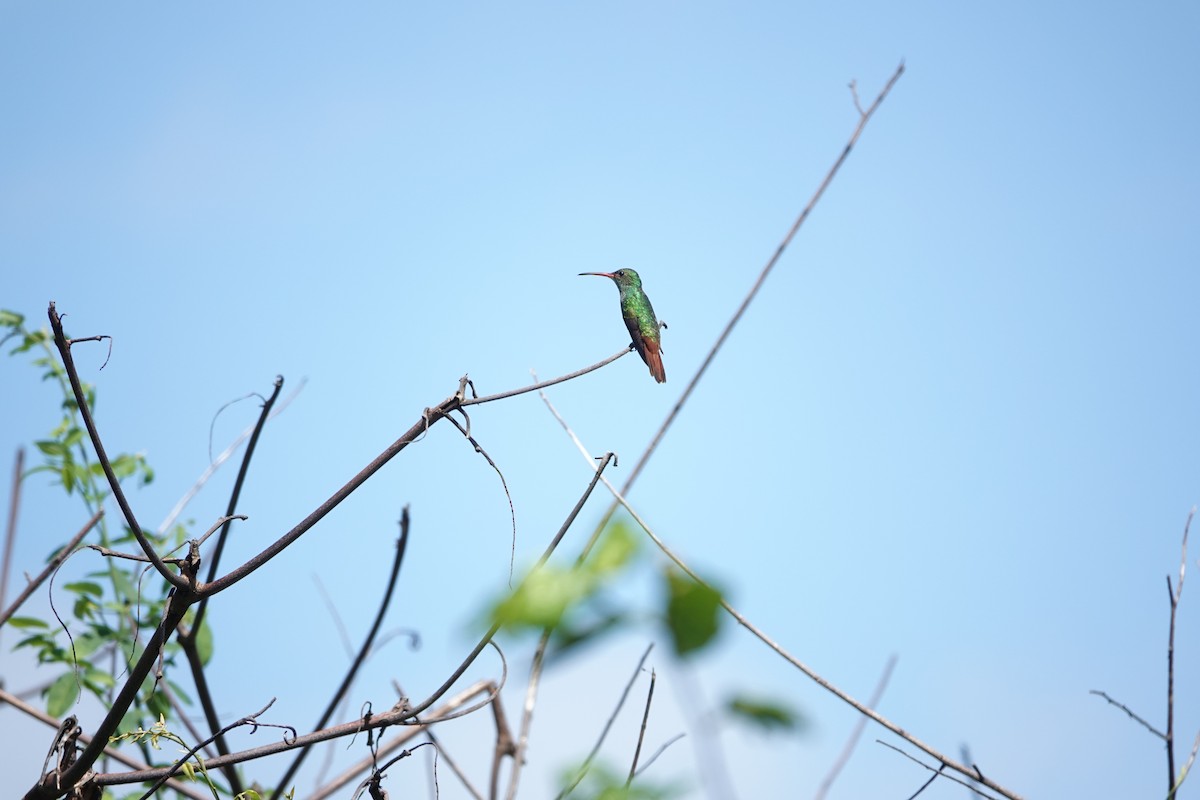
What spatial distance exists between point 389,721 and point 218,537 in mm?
874

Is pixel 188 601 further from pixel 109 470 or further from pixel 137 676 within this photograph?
pixel 109 470

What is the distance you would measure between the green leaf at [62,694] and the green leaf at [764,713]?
3.17 meters

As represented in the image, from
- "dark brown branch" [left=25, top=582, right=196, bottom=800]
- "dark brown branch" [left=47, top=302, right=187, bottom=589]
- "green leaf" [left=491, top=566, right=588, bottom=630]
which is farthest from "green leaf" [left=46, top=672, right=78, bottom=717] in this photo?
"green leaf" [left=491, top=566, right=588, bottom=630]

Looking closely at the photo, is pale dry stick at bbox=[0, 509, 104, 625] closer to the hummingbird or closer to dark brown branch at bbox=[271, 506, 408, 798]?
dark brown branch at bbox=[271, 506, 408, 798]

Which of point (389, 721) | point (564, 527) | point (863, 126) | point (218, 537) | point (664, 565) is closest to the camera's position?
point (664, 565)

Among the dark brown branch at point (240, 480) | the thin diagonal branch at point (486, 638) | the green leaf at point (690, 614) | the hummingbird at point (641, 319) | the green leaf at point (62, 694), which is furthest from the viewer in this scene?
the hummingbird at point (641, 319)

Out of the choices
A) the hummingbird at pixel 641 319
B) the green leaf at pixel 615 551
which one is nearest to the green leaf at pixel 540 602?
the green leaf at pixel 615 551

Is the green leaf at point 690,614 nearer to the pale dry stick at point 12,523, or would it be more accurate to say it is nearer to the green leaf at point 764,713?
the green leaf at point 764,713

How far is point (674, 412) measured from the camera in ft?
6.03

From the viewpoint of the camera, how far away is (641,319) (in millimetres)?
6008

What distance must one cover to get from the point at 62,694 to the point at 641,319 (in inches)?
137

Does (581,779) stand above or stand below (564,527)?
below

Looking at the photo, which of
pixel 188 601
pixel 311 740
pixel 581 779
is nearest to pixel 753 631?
pixel 581 779

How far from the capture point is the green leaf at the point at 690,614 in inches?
28.0
